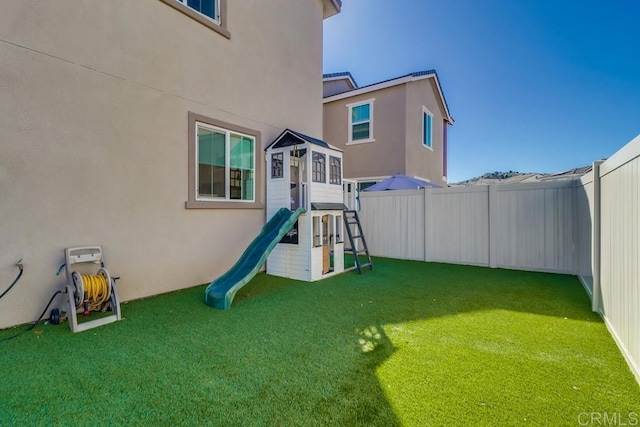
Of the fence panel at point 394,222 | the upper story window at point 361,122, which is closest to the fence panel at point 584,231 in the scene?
the fence panel at point 394,222

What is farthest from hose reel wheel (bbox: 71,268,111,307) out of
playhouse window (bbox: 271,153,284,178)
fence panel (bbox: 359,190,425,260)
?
fence panel (bbox: 359,190,425,260)

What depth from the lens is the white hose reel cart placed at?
354 centimetres

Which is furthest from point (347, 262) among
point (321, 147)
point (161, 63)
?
point (161, 63)

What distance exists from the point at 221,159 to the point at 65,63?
102 inches

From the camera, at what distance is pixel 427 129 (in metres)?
13.1

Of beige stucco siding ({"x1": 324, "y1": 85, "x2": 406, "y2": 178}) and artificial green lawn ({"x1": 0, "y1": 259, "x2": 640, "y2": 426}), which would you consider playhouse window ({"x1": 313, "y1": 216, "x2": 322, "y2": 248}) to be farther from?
beige stucco siding ({"x1": 324, "y1": 85, "x2": 406, "y2": 178})

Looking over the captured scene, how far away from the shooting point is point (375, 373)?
249 centimetres

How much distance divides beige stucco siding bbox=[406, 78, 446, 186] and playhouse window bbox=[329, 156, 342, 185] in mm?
4998

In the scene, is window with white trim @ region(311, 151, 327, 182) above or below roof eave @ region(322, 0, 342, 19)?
below

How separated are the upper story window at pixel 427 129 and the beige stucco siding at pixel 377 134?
81.0 inches

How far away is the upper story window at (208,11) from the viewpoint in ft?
17.4

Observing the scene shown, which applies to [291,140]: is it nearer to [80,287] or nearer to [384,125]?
[80,287]

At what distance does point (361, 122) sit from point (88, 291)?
411 inches

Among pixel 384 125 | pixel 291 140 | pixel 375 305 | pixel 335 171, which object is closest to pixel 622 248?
pixel 375 305
